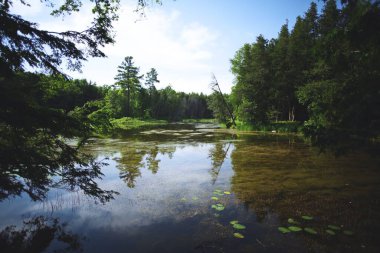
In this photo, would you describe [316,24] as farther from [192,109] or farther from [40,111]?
[192,109]

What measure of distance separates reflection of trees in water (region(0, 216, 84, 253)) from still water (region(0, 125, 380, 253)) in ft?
0.07

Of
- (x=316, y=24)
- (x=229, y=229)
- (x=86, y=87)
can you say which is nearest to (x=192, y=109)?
(x=86, y=87)

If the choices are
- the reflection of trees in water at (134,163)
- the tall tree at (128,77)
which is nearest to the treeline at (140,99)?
the tall tree at (128,77)

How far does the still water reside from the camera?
4625 mm

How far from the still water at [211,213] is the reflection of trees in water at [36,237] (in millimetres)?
20

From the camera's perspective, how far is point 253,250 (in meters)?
4.36

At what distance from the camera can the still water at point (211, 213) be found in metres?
4.62

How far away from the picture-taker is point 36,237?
4.85 m

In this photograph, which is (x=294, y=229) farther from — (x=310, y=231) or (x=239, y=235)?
(x=239, y=235)

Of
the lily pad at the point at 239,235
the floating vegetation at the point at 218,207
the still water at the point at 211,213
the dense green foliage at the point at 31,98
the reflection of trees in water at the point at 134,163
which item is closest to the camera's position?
the dense green foliage at the point at 31,98

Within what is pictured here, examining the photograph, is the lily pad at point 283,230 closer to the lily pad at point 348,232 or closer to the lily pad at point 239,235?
the lily pad at point 239,235

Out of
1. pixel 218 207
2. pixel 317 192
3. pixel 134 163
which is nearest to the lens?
pixel 218 207

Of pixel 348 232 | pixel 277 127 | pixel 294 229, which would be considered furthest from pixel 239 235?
pixel 277 127

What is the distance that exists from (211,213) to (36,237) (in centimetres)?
379
